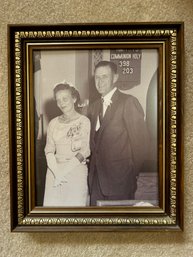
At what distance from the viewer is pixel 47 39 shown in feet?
1.99

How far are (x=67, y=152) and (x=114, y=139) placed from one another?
11 centimetres

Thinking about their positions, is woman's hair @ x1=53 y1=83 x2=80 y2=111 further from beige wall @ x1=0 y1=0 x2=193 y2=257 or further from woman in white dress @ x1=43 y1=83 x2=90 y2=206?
beige wall @ x1=0 y1=0 x2=193 y2=257

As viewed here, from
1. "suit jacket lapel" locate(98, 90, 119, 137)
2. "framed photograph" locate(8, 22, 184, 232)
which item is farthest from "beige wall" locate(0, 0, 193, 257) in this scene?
"suit jacket lapel" locate(98, 90, 119, 137)

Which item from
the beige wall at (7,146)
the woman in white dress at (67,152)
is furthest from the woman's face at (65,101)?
the beige wall at (7,146)

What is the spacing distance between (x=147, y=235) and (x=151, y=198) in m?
0.09

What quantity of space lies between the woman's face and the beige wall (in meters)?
0.12

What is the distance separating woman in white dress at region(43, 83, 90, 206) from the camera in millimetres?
618

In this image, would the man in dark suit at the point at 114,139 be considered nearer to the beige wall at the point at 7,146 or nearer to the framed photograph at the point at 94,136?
the framed photograph at the point at 94,136

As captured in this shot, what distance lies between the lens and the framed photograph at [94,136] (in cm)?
61

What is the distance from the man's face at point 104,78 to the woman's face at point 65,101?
64 mm

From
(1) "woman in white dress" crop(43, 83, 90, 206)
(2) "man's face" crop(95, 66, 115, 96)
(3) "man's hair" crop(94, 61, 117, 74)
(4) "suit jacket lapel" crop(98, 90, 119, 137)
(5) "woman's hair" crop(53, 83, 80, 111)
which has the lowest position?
(1) "woman in white dress" crop(43, 83, 90, 206)

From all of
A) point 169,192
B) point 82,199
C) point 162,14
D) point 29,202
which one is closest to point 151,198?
point 169,192

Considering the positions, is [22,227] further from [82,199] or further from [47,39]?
[47,39]

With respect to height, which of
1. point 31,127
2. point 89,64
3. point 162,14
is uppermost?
point 162,14
